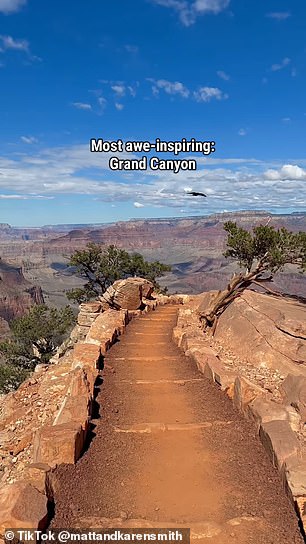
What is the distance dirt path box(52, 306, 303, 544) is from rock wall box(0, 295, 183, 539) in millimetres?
323

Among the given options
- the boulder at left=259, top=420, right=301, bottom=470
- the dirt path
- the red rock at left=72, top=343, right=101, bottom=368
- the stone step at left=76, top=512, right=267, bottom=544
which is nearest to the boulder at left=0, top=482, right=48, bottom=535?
the dirt path

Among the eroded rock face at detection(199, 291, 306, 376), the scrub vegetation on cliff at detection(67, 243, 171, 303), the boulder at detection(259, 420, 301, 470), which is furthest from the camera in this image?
the scrub vegetation on cliff at detection(67, 243, 171, 303)

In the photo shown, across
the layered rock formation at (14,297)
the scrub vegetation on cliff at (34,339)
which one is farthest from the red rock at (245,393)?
the layered rock formation at (14,297)

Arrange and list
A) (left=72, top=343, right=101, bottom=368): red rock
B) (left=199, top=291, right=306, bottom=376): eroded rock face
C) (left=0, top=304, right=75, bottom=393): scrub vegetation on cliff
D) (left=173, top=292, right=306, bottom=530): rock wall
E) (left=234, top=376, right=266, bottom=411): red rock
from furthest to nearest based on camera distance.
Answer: (left=0, top=304, right=75, bottom=393): scrub vegetation on cliff → (left=199, top=291, right=306, bottom=376): eroded rock face → (left=72, top=343, right=101, bottom=368): red rock → (left=234, top=376, right=266, bottom=411): red rock → (left=173, top=292, right=306, bottom=530): rock wall

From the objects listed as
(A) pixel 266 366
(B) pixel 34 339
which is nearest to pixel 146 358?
(A) pixel 266 366

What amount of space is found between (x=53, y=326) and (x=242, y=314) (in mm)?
24913

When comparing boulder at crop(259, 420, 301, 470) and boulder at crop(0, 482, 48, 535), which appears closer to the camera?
boulder at crop(0, 482, 48, 535)

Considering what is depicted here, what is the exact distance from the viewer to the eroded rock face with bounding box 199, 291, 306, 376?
40.5 feet

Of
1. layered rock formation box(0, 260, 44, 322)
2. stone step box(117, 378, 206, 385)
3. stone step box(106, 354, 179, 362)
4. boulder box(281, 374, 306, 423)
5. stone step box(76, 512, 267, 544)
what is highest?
boulder box(281, 374, 306, 423)

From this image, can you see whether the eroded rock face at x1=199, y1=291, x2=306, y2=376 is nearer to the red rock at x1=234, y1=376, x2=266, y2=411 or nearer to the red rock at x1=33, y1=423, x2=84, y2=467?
the red rock at x1=234, y1=376, x2=266, y2=411

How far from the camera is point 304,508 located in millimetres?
5254

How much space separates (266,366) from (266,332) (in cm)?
165

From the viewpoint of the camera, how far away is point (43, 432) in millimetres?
6461

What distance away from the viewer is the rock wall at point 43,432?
194 inches
